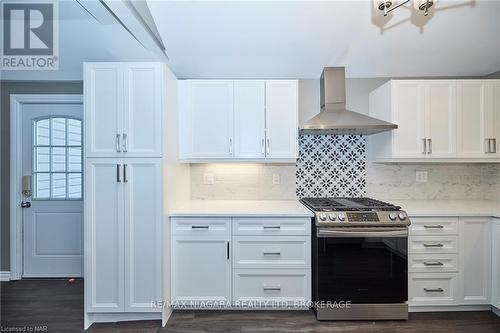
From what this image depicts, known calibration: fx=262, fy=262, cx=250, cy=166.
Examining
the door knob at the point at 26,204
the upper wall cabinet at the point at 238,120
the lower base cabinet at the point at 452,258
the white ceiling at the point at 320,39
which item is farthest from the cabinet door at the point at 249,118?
the door knob at the point at 26,204

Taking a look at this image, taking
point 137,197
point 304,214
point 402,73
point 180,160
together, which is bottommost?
point 304,214

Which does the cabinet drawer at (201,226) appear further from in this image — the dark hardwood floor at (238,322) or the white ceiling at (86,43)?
the white ceiling at (86,43)

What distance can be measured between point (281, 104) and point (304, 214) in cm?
114

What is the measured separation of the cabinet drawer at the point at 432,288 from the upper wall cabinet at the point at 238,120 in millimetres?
1606

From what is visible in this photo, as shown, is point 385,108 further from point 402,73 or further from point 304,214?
point 304,214

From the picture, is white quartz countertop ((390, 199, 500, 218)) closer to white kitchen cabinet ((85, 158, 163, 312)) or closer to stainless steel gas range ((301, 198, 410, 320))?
stainless steel gas range ((301, 198, 410, 320))

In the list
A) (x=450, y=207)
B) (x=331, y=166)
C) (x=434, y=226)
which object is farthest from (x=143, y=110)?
(x=450, y=207)

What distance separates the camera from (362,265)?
2.28 meters

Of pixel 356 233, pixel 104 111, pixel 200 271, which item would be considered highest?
pixel 104 111

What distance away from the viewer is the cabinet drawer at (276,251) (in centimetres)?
237

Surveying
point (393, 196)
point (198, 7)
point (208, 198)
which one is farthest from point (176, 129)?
point (393, 196)

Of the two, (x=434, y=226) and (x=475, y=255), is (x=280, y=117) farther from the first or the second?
(x=475, y=255)

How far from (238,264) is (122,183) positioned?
123cm

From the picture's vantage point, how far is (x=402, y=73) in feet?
9.83
